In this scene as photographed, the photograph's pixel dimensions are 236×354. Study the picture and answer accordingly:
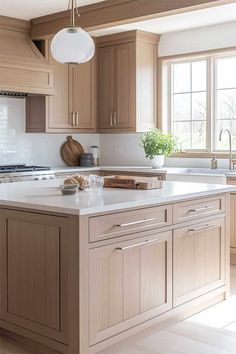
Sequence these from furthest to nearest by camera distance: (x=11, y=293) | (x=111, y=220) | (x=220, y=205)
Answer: (x=220, y=205), (x=11, y=293), (x=111, y=220)

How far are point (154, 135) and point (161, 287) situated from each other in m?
2.91

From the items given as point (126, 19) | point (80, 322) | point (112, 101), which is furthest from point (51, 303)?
point (112, 101)

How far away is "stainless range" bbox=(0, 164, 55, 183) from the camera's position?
505cm

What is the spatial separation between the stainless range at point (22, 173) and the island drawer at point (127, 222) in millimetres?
2277

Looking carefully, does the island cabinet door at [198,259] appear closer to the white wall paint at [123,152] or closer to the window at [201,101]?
the window at [201,101]

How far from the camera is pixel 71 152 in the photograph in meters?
6.41

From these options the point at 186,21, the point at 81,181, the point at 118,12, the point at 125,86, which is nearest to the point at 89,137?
the point at 125,86

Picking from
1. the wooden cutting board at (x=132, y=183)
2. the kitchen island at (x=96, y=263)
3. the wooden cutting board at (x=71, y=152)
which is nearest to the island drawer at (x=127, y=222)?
the kitchen island at (x=96, y=263)

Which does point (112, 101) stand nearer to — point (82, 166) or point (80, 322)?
point (82, 166)

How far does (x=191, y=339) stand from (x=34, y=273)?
1.05 metres

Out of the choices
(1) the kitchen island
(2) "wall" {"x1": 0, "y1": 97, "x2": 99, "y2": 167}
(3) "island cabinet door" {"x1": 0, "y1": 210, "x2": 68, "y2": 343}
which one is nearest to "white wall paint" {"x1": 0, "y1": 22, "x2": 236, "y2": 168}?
(2) "wall" {"x1": 0, "y1": 97, "x2": 99, "y2": 167}

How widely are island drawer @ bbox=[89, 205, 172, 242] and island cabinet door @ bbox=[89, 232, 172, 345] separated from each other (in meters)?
0.07

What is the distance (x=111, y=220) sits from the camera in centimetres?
280

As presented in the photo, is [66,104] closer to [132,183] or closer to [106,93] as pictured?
[106,93]
